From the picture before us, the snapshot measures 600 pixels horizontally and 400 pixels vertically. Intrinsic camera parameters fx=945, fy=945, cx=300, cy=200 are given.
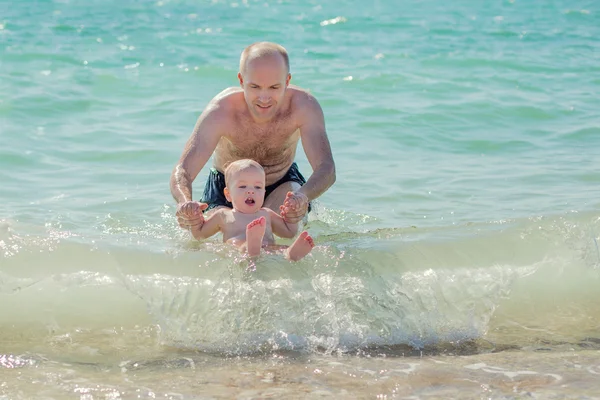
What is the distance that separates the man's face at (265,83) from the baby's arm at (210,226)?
678 mm

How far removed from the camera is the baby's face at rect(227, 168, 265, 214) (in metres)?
4.99

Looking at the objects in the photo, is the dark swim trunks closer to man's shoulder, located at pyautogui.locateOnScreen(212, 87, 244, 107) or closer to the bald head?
man's shoulder, located at pyautogui.locateOnScreen(212, 87, 244, 107)

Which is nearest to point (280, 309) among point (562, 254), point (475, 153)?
point (562, 254)

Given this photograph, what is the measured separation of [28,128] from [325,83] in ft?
12.3

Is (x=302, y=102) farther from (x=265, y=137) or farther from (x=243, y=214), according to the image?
(x=243, y=214)

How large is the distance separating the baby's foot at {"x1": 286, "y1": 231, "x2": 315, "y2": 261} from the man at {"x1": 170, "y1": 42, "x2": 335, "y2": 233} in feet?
0.93

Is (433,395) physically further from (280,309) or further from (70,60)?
(70,60)

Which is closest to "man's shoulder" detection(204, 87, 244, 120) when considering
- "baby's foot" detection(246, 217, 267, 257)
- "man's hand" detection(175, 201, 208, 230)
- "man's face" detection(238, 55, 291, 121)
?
"man's face" detection(238, 55, 291, 121)

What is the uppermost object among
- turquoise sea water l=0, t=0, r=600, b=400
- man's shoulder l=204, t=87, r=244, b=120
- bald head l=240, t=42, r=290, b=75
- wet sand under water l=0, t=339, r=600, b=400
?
bald head l=240, t=42, r=290, b=75

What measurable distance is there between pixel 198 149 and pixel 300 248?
106 cm

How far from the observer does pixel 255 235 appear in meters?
4.65

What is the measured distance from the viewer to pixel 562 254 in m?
5.29

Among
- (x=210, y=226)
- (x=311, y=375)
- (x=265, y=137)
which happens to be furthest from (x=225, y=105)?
(x=311, y=375)

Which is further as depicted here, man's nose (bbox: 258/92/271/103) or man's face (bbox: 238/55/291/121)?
man's nose (bbox: 258/92/271/103)
